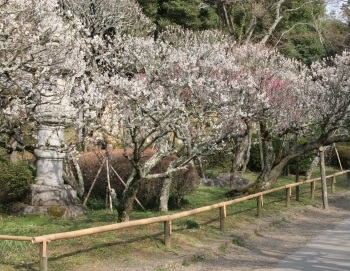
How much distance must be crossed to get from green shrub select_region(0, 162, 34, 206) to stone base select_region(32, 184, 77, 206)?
26 centimetres

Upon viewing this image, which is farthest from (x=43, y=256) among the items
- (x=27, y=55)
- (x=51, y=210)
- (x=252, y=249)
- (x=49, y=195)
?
(x=49, y=195)

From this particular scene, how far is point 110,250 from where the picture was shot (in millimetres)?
9273

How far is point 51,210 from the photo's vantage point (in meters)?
13.1

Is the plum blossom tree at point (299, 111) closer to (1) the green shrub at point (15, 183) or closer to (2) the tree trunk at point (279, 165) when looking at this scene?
(2) the tree trunk at point (279, 165)

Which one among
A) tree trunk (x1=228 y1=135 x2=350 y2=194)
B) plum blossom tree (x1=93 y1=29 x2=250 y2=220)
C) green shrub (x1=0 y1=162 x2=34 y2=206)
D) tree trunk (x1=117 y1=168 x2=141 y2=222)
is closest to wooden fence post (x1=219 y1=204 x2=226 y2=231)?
plum blossom tree (x1=93 y1=29 x2=250 y2=220)

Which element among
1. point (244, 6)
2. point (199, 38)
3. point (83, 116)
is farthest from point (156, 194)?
point (244, 6)

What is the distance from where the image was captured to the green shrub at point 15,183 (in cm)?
1353

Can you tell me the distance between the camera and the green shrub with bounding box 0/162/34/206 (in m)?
13.5

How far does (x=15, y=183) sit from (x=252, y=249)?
594 centimetres

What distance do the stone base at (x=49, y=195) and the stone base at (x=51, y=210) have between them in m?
0.19

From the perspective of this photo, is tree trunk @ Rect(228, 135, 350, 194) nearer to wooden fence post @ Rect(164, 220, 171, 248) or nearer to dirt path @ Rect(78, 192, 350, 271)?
dirt path @ Rect(78, 192, 350, 271)

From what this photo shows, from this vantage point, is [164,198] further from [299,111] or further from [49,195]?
[299,111]

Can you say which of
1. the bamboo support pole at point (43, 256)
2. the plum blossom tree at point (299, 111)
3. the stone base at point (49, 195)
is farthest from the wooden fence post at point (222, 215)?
the bamboo support pole at point (43, 256)

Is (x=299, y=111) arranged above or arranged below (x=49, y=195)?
above
